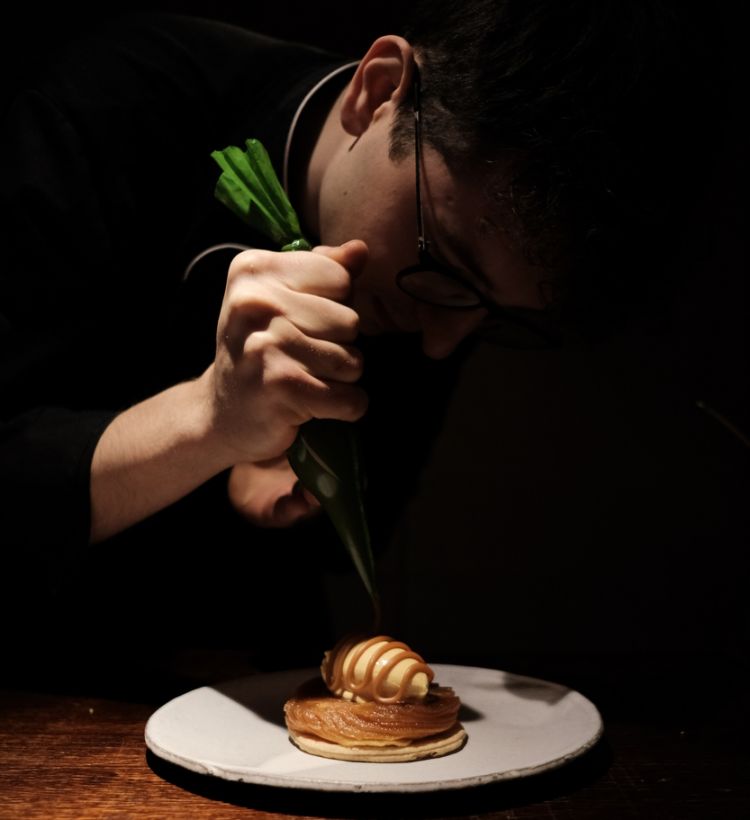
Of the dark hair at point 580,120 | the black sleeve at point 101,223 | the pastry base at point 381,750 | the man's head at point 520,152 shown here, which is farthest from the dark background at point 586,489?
the pastry base at point 381,750

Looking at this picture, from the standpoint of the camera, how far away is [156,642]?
204 centimetres

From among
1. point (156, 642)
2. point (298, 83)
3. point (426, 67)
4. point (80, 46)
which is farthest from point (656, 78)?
point (156, 642)

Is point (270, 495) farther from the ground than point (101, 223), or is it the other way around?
point (101, 223)

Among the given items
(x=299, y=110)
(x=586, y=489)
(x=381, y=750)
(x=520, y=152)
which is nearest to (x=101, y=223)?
(x=299, y=110)

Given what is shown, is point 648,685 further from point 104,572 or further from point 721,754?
point 104,572

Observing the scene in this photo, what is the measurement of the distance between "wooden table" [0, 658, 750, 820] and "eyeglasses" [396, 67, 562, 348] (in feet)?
1.98

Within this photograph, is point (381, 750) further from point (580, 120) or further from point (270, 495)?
point (580, 120)

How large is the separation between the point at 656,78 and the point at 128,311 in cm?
98

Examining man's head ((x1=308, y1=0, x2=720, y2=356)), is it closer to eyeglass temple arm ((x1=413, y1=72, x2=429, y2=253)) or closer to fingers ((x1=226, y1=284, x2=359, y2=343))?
eyeglass temple arm ((x1=413, y1=72, x2=429, y2=253))

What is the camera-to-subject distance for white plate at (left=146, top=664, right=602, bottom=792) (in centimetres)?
127

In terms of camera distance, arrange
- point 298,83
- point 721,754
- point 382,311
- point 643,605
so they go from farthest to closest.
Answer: point 643,605
point 298,83
point 382,311
point 721,754

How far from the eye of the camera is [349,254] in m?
1.47

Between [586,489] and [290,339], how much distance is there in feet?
5.32

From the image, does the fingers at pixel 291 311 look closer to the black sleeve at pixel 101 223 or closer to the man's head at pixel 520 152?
the man's head at pixel 520 152
